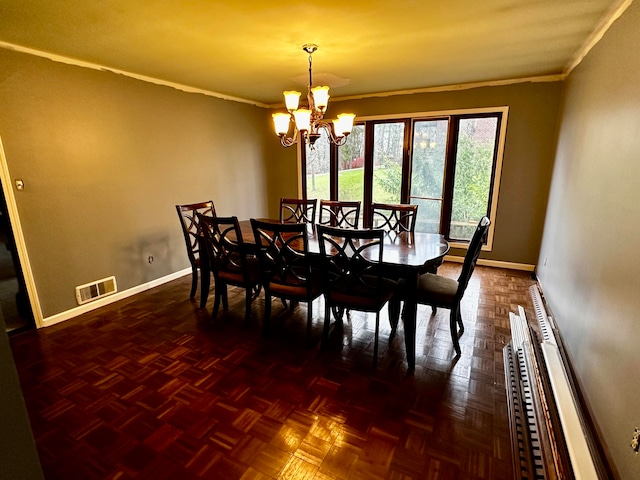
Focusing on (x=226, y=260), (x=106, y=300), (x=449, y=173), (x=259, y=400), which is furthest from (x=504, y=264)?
(x=106, y=300)

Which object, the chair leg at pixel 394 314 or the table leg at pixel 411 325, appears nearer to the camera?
the table leg at pixel 411 325

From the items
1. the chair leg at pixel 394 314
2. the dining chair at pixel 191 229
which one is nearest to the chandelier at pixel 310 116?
the dining chair at pixel 191 229

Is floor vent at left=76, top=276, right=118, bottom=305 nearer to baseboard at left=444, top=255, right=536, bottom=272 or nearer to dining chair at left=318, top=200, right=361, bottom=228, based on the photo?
dining chair at left=318, top=200, right=361, bottom=228

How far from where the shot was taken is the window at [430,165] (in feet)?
13.6

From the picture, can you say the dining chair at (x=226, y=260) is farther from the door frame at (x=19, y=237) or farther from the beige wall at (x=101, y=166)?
the door frame at (x=19, y=237)

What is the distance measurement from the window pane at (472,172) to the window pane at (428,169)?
0.20 metres

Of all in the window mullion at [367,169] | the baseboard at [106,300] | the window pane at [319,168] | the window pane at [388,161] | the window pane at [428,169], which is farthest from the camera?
the window pane at [319,168]

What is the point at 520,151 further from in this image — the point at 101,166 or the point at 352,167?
the point at 101,166

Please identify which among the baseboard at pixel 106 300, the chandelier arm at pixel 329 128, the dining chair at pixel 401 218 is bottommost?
the baseboard at pixel 106 300

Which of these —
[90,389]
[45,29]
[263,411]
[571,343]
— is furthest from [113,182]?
[571,343]

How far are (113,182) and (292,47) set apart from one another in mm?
2188

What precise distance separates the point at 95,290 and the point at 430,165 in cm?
420

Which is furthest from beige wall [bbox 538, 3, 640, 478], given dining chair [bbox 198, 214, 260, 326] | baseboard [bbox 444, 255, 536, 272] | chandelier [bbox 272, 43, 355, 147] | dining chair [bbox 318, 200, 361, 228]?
dining chair [bbox 198, 214, 260, 326]

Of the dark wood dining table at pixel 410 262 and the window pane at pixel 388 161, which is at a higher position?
the window pane at pixel 388 161
